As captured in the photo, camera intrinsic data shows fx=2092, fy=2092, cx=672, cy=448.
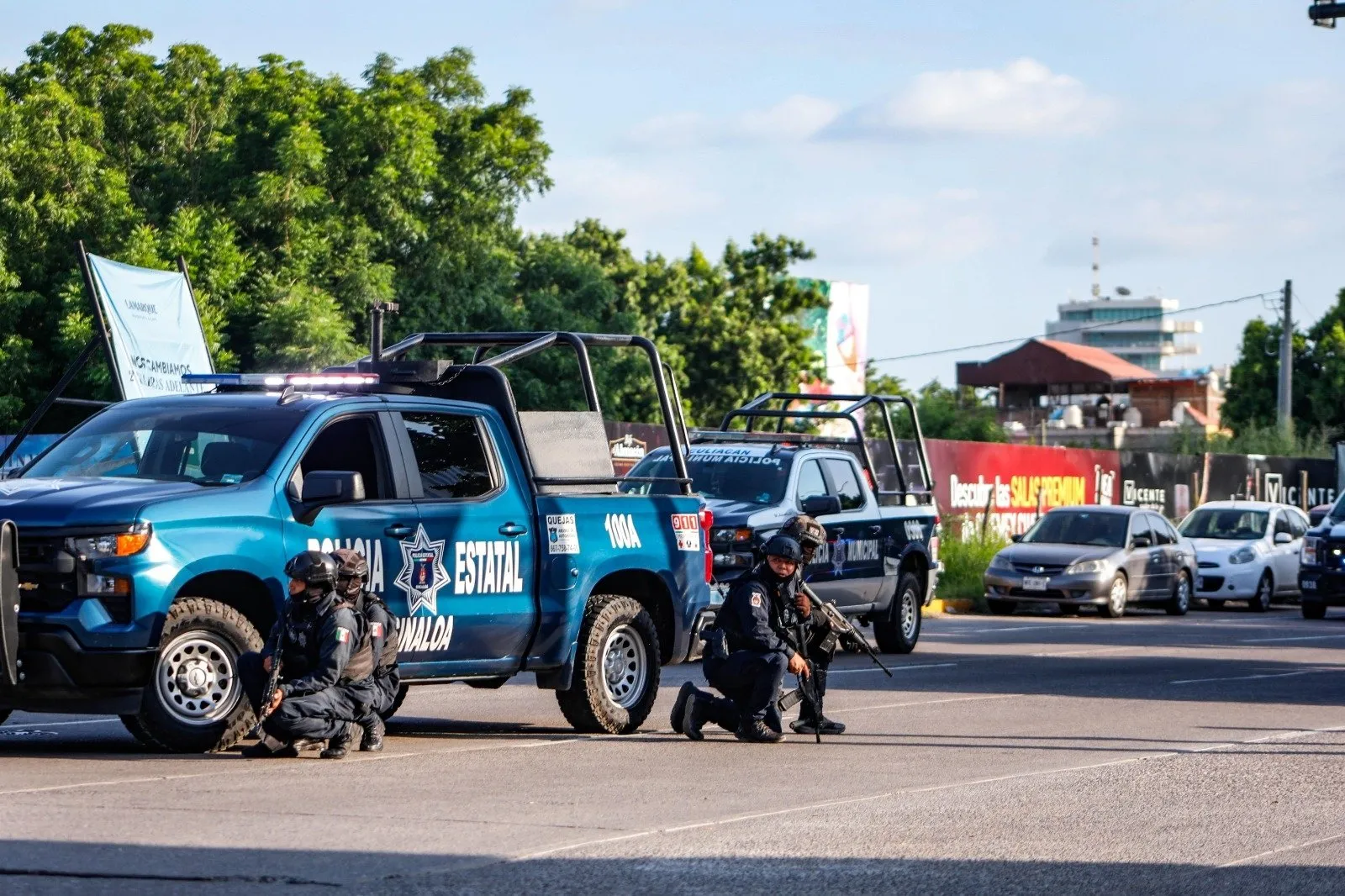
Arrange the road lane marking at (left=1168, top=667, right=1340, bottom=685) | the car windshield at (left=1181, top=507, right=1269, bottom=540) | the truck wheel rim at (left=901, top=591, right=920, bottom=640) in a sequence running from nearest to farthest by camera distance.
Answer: the road lane marking at (left=1168, top=667, right=1340, bottom=685), the truck wheel rim at (left=901, top=591, right=920, bottom=640), the car windshield at (left=1181, top=507, right=1269, bottom=540)

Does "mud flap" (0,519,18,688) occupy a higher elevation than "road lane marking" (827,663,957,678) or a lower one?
higher

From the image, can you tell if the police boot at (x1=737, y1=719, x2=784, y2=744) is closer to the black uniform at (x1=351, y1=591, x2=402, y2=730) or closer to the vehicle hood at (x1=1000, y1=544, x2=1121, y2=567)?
the black uniform at (x1=351, y1=591, x2=402, y2=730)

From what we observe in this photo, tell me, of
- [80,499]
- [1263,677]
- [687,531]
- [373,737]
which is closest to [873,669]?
[1263,677]

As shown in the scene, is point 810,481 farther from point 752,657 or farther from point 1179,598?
point 1179,598

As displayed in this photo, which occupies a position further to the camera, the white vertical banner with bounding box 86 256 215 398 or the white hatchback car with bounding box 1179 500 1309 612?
the white hatchback car with bounding box 1179 500 1309 612

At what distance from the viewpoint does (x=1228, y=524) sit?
3288 centimetres

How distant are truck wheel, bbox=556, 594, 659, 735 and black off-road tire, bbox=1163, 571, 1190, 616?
18.3 m

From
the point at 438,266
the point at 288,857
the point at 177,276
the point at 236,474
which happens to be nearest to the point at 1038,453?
the point at 438,266

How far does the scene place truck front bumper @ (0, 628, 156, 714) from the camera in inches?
384

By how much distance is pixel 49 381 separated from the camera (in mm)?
36719


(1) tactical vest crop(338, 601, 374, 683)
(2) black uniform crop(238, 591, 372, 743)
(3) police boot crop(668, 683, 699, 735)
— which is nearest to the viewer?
(2) black uniform crop(238, 591, 372, 743)

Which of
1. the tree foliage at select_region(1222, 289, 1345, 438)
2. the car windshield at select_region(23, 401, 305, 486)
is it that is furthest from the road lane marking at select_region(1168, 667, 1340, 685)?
the tree foliage at select_region(1222, 289, 1345, 438)

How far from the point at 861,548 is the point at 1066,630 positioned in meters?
5.95

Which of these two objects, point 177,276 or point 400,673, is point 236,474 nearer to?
point 400,673
